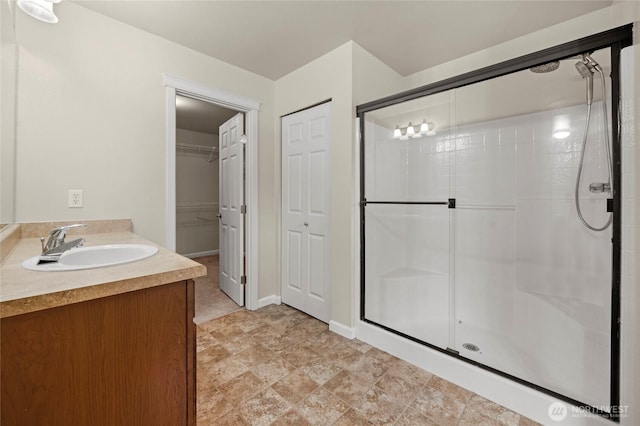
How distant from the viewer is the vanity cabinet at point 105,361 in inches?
26.3

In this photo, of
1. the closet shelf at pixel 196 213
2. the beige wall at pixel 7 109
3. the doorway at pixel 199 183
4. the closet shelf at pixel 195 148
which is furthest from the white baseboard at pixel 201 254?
the beige wall at pixel 7 109

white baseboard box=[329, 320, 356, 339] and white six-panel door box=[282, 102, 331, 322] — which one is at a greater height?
white six-panel door box=[282, 102, 331, 322]

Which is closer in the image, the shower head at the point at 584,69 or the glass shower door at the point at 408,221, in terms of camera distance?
the shower head at the point at 584,69

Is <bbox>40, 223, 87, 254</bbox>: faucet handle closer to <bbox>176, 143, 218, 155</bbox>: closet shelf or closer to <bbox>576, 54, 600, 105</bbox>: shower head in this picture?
<bbox>576, 54, 600, 105</bbox>: shower head

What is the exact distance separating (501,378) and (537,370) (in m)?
0.25

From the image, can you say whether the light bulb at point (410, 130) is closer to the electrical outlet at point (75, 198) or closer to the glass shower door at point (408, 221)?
the glass shower door at point (408, 221)

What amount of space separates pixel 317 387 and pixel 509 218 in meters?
2.07

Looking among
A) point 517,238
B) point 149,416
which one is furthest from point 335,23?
point 149,416

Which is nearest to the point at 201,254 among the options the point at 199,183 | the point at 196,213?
the point at 196,213

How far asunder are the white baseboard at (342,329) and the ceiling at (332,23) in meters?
2.38

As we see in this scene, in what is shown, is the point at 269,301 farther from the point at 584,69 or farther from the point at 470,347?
the point at 584,69

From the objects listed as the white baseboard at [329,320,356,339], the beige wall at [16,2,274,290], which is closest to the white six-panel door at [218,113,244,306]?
the beige wall at [16,2,274,290]

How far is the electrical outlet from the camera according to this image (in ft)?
5.81

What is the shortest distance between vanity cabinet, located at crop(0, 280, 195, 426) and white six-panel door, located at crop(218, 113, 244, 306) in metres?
1.90
